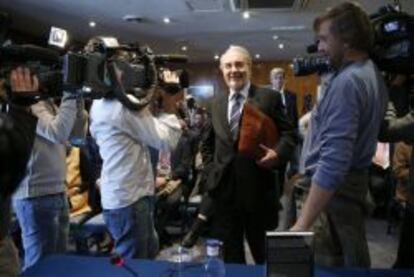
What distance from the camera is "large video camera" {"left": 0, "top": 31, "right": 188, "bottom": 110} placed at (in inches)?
58.1

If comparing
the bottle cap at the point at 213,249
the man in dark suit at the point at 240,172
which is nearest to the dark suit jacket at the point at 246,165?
the man in dark suit at the point at 240,172

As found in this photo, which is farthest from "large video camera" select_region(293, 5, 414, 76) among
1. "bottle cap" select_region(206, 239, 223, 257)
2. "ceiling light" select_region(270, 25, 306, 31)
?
"ceiling light" select_region(270, 25, 306, 31)

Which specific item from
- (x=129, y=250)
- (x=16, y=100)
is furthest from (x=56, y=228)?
(x=16, y=100)

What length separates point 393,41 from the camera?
178cm

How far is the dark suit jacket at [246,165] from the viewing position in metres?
2.69

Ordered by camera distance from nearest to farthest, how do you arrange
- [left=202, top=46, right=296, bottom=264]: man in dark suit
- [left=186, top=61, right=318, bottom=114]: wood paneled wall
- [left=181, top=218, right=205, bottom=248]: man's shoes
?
[left=181, top=218, right=205, bottom=248]: man's shoes → [left=202, top=46, right=296, bottom=264]: man in dark suit → [left=186, top=61, right=318, bottom=114]: wood paneled wall

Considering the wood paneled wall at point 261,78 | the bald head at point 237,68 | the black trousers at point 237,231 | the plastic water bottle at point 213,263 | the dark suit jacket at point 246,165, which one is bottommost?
the black trousers at point 237,231

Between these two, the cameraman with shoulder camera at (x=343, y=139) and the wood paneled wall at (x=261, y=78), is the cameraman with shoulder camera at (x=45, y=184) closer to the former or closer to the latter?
the cameraman with shoulder camera at (x=343, y=139)

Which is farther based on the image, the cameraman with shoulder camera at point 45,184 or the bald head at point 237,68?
Answer: the bald head at point 237,68

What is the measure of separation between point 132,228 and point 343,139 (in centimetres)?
111

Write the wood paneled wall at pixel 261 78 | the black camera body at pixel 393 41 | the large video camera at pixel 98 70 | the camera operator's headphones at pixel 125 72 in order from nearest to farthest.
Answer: the large video camera at pixel 98 70, the black camera body at pixel 393 41, the camera operator's headphones at pixel 125 72, the wood paneled wall at pixel 261 78

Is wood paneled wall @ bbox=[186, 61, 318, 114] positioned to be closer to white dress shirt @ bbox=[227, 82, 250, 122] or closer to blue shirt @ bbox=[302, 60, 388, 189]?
white dress shirt @ bbox=[227, 82, 250, 122]

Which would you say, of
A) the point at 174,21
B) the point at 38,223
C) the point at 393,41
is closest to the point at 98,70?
the point at 38,223

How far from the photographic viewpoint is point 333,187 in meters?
1.69
